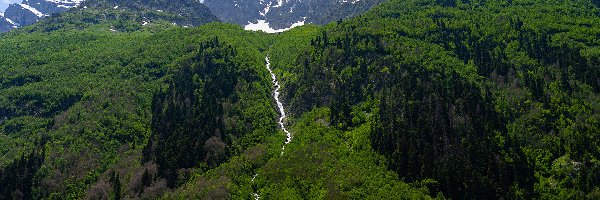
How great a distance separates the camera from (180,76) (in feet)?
565

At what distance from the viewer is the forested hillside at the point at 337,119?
11369 centimetres

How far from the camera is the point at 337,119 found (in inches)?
5522

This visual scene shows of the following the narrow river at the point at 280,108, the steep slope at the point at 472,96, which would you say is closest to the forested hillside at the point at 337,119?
the steep slope at the point at 472,96

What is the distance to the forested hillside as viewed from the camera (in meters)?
114

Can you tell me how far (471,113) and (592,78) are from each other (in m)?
36.3

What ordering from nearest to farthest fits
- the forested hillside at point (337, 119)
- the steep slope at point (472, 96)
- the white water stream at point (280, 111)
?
the steep slope at point (472, 96), the forested hillside at point (337, 119), the white water stream at point (280, 111)

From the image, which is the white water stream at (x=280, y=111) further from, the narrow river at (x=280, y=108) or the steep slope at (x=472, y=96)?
the steep slope at (x=472, y=96)

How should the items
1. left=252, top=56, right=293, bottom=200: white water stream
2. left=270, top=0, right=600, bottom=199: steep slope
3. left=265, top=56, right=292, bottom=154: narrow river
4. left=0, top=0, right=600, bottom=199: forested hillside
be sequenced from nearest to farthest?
left=270, top=0, right=600, bottom=199: steep slope < left=0, top=0, right=600, bottom=199: forested hillside < left=252, top=56, right=293, bottom=200: white water stream < left=265, top=56, right=292, bottom=154: narrow river

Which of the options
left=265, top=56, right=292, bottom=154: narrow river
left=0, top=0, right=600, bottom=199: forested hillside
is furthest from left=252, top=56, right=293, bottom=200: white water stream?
left=0, top=0, right=600, bottom=199: forested hillside

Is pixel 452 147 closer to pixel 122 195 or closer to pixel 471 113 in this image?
pixel 471 113

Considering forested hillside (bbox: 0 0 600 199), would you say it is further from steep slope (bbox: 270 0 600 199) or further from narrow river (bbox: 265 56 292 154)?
narrow river (bbox: 265 56 292 154)

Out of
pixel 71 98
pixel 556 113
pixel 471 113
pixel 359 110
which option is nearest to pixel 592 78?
pixel 556 113

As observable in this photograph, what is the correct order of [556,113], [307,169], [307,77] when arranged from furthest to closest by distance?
[307,77] → [556,113] → [307,169]

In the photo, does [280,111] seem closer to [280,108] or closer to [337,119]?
[280,108]
